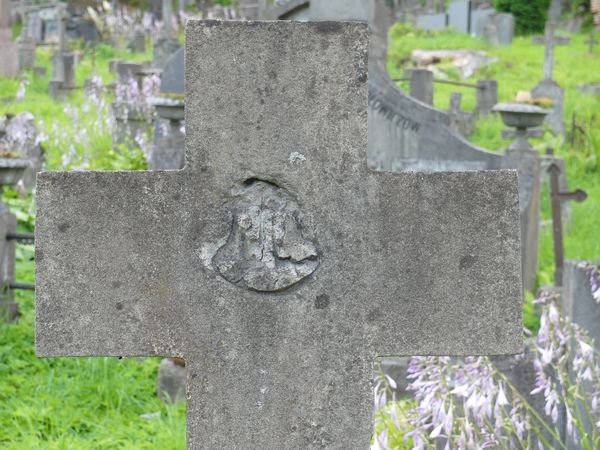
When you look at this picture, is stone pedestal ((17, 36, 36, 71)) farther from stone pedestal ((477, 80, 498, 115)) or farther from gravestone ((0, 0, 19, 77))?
stone pedestal ((477, 80, 498, 115))

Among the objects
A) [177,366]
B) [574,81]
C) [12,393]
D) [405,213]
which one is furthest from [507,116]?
[574,81]

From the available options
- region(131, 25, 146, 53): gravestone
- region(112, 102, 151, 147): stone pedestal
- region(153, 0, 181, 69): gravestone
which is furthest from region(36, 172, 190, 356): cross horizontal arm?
region(131, 25, 146, 53): gravestone

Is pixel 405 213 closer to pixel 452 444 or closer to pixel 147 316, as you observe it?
pixel 147 316

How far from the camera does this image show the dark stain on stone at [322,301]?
2588 mm

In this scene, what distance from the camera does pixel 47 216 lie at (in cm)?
256

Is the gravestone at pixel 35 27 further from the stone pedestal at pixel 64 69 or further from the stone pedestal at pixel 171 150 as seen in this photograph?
the stone pedestal at pixel 171 150

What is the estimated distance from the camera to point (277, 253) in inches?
99.7

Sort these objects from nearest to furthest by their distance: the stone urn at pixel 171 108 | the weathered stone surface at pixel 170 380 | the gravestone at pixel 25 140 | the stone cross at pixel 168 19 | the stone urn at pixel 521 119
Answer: the weathered stone surface at pixel 170 380, the stone urn at pixel 171 108, the stone urn at pixel 521 119, the gravestone at pixel 25 140, the stone cross at pixel 168 19

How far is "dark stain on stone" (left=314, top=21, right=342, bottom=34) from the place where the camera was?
249cm

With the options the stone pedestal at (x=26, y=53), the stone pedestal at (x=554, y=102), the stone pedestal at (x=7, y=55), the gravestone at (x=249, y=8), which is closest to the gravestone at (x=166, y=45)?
the gravestone at (x=249, y=8)

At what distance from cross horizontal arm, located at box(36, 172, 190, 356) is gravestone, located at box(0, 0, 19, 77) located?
72.7 feet

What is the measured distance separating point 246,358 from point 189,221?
36cm

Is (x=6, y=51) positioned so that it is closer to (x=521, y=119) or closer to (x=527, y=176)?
(x=521, y=119)

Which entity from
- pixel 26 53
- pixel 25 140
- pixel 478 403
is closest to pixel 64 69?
pixel 26 53
